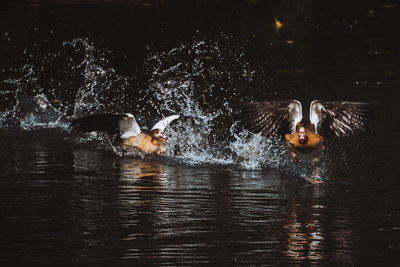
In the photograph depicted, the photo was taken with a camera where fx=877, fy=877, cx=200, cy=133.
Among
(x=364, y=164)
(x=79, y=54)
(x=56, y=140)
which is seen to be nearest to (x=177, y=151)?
(x=56, y=140)

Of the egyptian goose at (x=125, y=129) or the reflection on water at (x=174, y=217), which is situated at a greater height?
the egyptian goose at (x=125, y=129)

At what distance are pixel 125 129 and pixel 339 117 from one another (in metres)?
2.85

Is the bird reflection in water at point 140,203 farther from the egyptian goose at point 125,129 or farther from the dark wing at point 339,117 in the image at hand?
the dark wing at point 339,117

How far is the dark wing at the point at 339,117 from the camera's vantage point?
33.3ft

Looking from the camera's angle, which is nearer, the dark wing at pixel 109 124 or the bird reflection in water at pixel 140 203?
the bird reflection in water at pixel 140 203

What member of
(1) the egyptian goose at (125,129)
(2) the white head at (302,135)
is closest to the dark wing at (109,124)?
(1) the egyptian goose at (125,129)

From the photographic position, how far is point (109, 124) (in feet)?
37.2

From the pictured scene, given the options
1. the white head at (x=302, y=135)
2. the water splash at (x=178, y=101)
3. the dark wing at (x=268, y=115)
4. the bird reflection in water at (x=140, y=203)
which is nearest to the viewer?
the bird reflection in water at (x=140, y=203)

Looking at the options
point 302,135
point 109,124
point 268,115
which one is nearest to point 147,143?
point 109,124

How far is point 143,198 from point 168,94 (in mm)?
5508

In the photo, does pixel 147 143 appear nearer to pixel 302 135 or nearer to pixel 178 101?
pixel 302 135

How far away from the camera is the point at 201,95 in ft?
47.5

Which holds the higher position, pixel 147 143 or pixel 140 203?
pixel 147 143

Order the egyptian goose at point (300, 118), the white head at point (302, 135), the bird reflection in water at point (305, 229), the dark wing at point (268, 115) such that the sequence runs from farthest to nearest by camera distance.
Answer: the dark wing at point (268, 115) < the egyptian goose at point (300, 118) < the white head at point (302, 135) < the bird reflection in water at point (305, 229)
